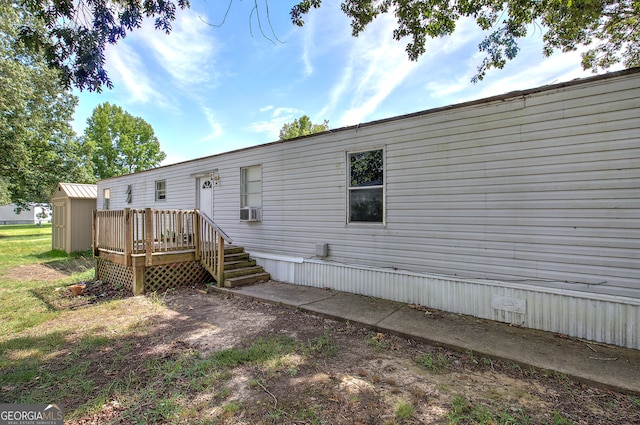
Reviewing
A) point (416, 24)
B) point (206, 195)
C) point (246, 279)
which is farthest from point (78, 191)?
point (416, 24)

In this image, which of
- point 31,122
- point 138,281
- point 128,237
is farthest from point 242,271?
point 31,122

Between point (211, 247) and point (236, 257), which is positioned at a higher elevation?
point (211, 247)

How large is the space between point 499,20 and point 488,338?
6.66 m

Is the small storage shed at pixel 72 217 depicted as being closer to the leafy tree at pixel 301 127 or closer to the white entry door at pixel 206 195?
the white entry door at pixel 206 195

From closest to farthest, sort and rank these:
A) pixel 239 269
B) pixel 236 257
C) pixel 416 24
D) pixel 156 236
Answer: pixel 416 24 < pixel 156 236 < pixel 239 269 < pixel 236 257

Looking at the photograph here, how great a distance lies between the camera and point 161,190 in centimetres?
1043

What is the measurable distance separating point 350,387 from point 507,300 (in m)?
2.84

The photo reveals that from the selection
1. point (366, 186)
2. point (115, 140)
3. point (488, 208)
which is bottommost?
point (488, 208)

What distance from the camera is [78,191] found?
12.8m

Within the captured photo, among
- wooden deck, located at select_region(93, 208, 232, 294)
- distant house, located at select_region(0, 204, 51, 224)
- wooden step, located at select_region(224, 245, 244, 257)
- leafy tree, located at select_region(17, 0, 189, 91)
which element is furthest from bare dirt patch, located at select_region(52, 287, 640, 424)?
distant house, located at select_region(0, 204, 51, 224)

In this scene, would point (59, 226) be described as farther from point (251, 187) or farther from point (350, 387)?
point (350, 387)

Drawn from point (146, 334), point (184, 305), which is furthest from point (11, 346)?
point (184, 305)

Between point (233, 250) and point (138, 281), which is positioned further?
point (233, 250)

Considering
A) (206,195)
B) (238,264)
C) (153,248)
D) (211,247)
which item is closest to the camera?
(153,248)
